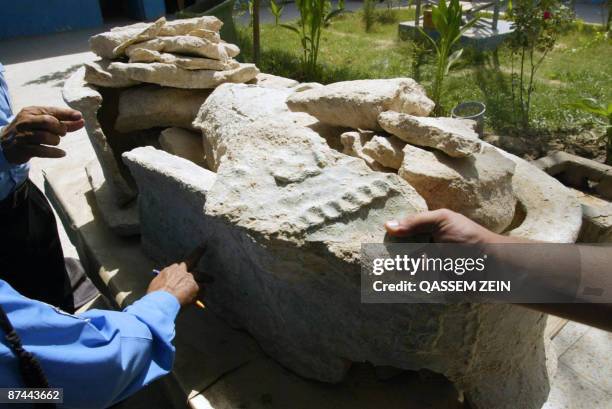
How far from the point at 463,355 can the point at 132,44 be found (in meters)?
2.03

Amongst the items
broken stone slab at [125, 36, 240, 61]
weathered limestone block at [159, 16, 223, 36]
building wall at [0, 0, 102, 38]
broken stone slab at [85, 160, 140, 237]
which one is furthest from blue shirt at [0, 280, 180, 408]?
building wall at [0, 0, 102, 38]

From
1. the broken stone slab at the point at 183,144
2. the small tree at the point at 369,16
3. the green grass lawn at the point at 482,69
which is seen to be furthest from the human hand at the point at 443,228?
the small tree at the point at 369,16

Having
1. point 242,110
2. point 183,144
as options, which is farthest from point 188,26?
point 242,110

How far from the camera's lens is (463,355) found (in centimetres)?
130

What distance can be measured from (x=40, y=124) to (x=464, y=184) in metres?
1.45

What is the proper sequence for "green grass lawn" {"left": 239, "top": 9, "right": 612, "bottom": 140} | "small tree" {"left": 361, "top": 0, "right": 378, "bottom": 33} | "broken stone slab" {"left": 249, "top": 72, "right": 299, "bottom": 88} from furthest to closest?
"small tree" {"left": 361, "top": 0, "right": 378, "bottom": 33} → "green grass lawn" {"left": 239, "top": 9, "right": 612, "bottom": 140} → "broken stone slab" {"left": 249, "top": 72, "right": 299, "bottom": 88}

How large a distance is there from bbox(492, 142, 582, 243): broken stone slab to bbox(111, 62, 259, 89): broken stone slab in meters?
1.38

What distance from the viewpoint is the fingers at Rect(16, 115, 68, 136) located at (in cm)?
169

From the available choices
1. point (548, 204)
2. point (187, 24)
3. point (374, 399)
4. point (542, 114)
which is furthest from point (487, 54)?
point (374, 399)

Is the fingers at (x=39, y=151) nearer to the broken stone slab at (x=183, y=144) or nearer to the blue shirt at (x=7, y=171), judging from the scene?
the blue shirt at (x=7, y=171)

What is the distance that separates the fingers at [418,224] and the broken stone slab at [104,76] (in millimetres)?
1590

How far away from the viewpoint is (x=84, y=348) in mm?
1081

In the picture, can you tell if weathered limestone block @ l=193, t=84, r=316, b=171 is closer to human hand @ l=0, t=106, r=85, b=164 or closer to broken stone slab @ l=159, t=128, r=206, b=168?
broken stone slab @ l=159, t=128, r=206, b=168

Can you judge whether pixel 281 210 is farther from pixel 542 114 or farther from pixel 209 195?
pixel 542 114
